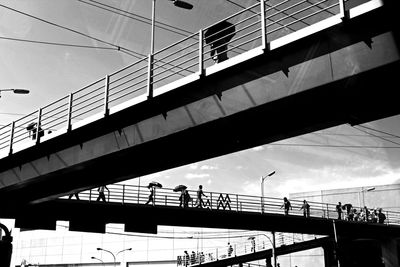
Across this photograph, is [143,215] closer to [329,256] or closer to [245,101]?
[245,101]

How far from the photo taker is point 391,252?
4844 cm

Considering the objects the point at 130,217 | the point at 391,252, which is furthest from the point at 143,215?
the point at 391,252

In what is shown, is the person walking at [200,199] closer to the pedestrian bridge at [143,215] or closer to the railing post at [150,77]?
the pedestrian bridge at [143,215]

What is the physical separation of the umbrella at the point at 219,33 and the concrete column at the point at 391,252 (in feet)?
141

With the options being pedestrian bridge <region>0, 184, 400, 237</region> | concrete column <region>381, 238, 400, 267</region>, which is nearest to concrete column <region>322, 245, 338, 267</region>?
concrete column <region>381, 238, 400, 267</region>

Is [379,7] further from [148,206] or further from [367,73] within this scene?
[148,206]

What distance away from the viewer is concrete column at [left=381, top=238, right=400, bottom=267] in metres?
47.7

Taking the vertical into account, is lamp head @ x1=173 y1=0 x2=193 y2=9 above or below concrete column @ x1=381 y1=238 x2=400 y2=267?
above

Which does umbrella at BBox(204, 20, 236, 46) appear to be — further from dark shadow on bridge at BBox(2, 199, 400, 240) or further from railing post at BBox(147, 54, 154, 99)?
dark shadow on bridge at BBox(2, 199, 400, 240)

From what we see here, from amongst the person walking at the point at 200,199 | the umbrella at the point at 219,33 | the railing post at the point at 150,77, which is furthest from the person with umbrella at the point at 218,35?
the person walking at the point at 200,199

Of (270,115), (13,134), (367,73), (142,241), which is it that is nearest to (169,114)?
(270,115)

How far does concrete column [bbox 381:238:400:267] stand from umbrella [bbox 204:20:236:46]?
4287 cm

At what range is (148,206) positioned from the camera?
2842 centimetres

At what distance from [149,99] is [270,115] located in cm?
390
